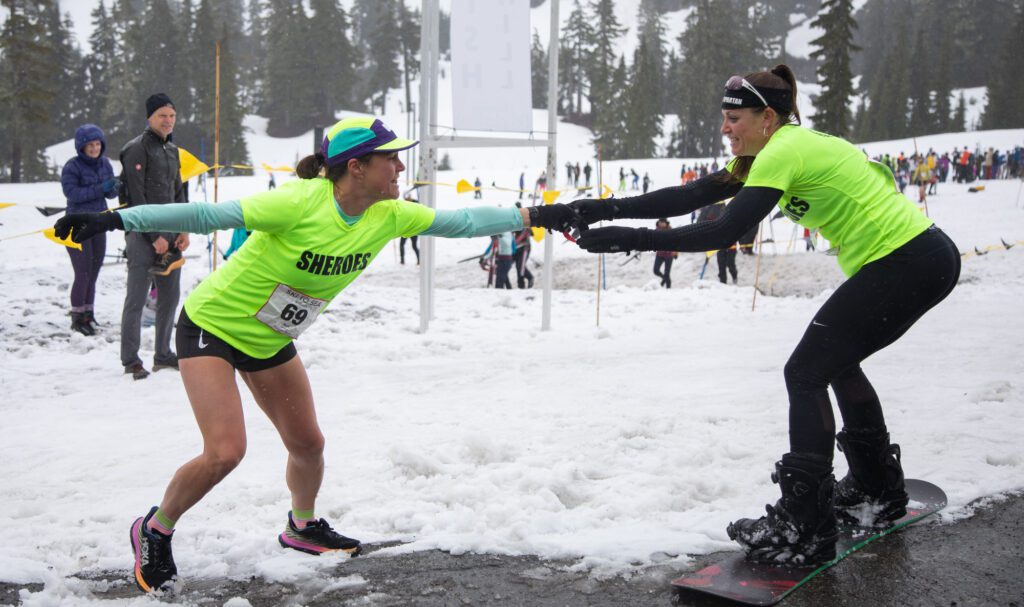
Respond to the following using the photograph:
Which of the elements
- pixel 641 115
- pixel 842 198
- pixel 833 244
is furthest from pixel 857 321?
pixel 641 115

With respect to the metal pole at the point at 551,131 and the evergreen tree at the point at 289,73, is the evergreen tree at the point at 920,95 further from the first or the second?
the metal pole at the point at 551,131

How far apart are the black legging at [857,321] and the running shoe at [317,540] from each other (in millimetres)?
2151

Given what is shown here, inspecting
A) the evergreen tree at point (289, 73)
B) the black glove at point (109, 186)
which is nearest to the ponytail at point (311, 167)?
the black glove at point (109, 186)

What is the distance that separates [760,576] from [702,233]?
57.9 inches

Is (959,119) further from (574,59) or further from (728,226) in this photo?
(728,226)

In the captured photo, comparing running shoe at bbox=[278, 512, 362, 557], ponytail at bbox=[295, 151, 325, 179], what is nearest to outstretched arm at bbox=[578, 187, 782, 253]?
ponytail at bbox=[295, 151, 325, 179]

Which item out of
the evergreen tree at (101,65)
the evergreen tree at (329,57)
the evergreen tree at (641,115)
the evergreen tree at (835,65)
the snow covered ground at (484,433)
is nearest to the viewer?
the snow covered ground at (484,433)

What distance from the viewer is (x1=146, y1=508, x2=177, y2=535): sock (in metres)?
3.61

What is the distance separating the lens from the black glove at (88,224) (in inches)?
130

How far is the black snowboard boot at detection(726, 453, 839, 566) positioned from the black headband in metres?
1.55

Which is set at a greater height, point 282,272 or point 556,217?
point 556,217

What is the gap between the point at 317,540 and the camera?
4027mm

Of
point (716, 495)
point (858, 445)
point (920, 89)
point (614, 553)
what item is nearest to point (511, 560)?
point (614, 553)

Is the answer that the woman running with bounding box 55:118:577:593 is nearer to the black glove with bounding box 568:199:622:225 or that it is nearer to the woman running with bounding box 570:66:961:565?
the black glove with bounding box 568:199:622:225
